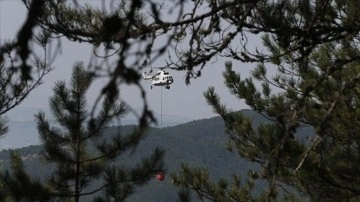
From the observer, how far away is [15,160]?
8.09 meters

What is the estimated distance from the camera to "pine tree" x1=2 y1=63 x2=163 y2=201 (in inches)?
300

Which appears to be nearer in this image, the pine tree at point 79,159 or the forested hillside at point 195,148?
the pine tree at point 79,159

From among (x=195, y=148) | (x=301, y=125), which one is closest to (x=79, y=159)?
(x=301, y=125)

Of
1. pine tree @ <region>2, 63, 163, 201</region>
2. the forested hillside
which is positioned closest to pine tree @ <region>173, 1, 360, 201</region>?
pine tree @ <region>2, 63, 163, 201</region>

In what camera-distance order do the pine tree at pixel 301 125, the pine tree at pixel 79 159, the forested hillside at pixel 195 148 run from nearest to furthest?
the pine tree at pixel 301 125 → the pine tree at pixel 79 159 → the forested hillside at pixel 195 148

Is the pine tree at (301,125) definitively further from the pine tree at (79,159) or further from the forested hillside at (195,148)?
the forested hillside at (195,148)

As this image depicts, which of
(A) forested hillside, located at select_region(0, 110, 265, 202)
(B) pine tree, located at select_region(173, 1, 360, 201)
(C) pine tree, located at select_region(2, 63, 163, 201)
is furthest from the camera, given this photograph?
(A) forested hillside, located at select_region(0, 110, 265, 202)

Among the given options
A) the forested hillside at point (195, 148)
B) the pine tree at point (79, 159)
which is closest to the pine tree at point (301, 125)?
the pine tree at point (79, 159)

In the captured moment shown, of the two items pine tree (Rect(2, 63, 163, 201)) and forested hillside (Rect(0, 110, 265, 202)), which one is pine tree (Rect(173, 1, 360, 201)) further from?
forested hillside (Rect(0, 110, 265, 202))

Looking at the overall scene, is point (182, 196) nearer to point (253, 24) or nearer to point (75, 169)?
point (75, 169)

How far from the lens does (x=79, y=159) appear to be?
312 inches

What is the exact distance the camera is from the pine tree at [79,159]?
7.63 metres

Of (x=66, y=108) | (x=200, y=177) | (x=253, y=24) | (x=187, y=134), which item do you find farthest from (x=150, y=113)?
(x=187, y=134)

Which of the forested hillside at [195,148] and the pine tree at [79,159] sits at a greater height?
the forested hillside at [195,148]
